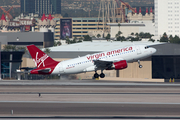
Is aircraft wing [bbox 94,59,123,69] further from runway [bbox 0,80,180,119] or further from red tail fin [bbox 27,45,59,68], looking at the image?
runway [bbox 0,80,180,119]

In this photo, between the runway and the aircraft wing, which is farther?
the aircraft wing

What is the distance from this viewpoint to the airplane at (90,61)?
71.8 metres

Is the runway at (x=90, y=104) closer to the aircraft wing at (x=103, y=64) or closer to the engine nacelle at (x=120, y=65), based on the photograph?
the engine nacelle at (x=120, y=65)

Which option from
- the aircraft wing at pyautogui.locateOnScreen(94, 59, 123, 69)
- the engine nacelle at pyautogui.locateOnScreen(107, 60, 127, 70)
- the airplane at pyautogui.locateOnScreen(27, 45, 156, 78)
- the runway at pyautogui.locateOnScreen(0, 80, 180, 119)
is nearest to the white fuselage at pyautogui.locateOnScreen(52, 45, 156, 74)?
the airplane at pyautogui.locateOnScreen(27, 45, 156, 78)

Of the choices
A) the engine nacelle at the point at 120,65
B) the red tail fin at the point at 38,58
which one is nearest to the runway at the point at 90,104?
the engine nacelle at the point at 120,65

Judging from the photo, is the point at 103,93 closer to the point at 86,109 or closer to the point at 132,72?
the point at 86,109

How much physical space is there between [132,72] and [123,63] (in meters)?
35.3

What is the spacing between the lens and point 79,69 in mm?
73188

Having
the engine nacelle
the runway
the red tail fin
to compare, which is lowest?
the runway

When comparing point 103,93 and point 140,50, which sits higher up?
point 140,50

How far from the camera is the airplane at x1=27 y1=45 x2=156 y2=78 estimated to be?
7181 centimetres

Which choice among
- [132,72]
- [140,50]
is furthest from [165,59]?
[140,50]

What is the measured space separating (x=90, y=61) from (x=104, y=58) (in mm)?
2954

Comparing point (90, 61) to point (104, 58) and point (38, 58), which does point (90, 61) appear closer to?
point (104, 58)
